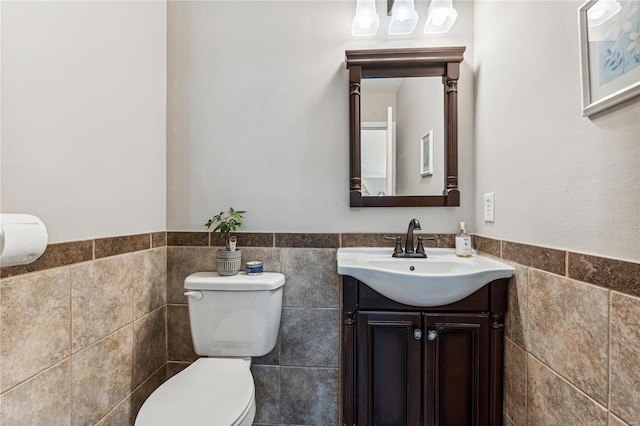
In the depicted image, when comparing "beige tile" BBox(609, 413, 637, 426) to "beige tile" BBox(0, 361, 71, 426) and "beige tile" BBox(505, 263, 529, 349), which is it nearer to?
"beige tile" BBox(505, 263, 529, 349)

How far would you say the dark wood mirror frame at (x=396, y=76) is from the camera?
1.43 m

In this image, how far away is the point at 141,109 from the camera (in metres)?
1.33

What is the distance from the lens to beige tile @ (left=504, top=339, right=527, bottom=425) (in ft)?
3.43

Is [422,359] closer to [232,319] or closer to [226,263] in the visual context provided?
[232,319]

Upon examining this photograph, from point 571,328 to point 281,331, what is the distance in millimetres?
1129

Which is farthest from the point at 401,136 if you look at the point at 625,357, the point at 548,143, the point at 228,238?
the point at 625,357

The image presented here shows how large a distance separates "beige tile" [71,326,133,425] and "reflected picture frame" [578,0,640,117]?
171 cm

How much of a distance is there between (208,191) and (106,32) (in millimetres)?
739

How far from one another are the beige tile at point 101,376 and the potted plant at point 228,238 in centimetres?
45

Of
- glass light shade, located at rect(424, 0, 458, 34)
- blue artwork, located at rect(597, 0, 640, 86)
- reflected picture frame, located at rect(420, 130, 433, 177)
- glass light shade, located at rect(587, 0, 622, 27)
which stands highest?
glass light shade, located at rect(424, 0, 458, 34)

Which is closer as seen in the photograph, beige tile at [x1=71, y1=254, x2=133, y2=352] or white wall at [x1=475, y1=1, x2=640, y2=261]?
white wall at [x1=475, y1=1, x2=640, y2=261]

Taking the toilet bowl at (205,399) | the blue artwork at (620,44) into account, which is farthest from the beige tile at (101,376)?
the blue artwork at (620,44)

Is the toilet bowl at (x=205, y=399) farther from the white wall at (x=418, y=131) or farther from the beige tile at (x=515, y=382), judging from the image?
the white wall at (x=418, y=131)

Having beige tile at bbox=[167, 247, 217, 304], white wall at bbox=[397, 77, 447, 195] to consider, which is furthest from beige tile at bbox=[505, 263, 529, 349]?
beige tile at bbox=[167, 247, 217, 304]
